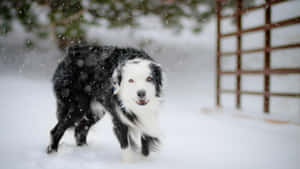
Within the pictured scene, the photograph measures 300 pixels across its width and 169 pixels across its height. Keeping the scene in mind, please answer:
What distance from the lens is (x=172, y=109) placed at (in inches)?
233

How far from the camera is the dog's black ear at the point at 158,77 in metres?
2.20

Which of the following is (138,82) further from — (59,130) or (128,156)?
(59,130)

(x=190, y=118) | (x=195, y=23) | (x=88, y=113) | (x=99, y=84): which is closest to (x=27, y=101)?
(x=88, y=113)

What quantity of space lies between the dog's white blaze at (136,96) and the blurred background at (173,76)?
0.41 m

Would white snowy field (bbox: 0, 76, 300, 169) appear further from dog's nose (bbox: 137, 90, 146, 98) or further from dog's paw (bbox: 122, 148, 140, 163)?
dog's nose (bbox: 137, 90, 146, 98)

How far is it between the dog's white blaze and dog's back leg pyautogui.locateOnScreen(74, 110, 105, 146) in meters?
0.77

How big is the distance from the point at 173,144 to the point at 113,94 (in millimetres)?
1190

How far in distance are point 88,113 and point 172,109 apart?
Answer: 3.37 metres

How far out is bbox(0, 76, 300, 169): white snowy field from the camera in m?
2.19

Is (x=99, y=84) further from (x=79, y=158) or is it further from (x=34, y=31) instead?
Answer: (x=34, y=31)

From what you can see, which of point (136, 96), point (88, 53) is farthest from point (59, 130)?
point (136, 96)

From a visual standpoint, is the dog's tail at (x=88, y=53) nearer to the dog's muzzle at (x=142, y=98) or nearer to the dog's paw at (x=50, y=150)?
the dog's muzzle at (x=142, y=98)

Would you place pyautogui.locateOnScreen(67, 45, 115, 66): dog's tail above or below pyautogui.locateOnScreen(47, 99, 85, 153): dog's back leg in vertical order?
above

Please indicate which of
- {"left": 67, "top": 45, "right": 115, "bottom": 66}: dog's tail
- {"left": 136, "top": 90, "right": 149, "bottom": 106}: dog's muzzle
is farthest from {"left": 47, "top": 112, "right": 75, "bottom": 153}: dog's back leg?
{"left": 136, "top": 90, "right": 149, "bottom": 106}: dog's muzzle
